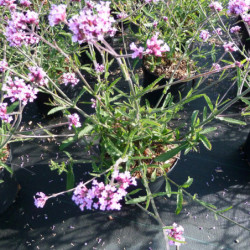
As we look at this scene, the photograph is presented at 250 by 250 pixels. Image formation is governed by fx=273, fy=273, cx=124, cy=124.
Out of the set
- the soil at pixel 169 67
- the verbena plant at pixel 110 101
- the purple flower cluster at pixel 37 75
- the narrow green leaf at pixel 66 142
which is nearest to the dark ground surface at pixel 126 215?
the verbena plant at pixel 110 101

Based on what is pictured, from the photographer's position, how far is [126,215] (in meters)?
1.84

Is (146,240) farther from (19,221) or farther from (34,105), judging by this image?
(34,105)

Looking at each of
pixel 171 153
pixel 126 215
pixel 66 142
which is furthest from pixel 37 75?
pixel 126 215

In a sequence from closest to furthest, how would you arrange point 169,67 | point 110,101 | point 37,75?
point 37,75 → point 110,101 → point 169,67

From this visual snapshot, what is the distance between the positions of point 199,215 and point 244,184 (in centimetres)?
43

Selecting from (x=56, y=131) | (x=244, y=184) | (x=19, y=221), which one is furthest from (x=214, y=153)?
(x=19, y=221)

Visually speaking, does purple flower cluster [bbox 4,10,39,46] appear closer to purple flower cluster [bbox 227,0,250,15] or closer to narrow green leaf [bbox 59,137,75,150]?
narrow green leaf [bbox 59,137,75,150]

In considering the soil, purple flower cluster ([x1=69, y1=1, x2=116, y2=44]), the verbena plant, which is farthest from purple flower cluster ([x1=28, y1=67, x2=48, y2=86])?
the soil

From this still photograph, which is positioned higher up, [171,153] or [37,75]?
[37,75]

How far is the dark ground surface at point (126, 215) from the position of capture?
5.65 ft

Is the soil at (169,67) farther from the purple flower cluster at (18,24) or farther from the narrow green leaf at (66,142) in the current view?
the purple flower cluster at (18,24)

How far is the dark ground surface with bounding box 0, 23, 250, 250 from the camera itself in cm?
172

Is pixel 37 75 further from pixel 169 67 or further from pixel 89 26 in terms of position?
pixel 169 67

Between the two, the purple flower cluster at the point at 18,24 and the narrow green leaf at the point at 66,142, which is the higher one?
the purple flower cluster at the point at 18,24
